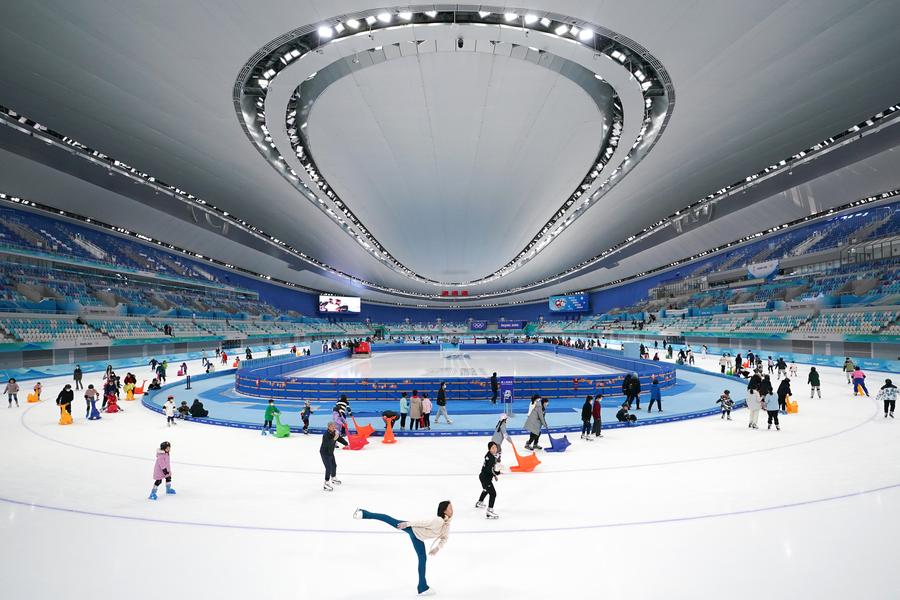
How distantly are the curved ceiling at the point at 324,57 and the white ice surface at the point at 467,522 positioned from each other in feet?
33.0

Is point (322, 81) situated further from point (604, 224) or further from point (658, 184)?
point (604, 224)

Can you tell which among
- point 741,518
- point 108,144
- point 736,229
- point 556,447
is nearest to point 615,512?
point 741,518

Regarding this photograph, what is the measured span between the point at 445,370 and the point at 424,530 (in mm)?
22621

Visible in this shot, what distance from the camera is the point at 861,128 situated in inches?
734

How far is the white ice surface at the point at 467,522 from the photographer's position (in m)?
4.23

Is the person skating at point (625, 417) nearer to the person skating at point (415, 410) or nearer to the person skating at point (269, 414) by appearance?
the person skating at point (415, 410)

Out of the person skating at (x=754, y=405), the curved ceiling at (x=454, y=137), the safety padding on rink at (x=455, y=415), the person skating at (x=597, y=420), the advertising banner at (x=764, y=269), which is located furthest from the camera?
the advertising banner at (x=764, y=269)

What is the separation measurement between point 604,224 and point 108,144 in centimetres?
3078

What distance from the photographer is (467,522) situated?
224 inches

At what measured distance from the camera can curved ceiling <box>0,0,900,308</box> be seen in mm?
10508

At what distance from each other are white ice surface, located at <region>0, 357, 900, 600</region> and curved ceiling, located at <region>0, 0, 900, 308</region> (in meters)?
10.1

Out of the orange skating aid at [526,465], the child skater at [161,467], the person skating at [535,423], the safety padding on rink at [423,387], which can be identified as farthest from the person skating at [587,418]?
the child skater at [161,467]

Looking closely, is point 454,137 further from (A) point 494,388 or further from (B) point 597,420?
(B) point 597,420

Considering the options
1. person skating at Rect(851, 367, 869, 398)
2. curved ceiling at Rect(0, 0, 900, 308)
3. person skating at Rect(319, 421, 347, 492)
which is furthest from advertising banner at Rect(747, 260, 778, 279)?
person skating at Rect(319, 421, 347, 492)
